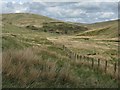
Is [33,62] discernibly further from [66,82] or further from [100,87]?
[100,87]

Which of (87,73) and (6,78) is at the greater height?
(6,78)

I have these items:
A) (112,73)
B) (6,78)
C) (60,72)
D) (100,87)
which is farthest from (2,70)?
(112,73)

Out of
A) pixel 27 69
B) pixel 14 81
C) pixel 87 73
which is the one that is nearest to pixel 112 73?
pixel 87 73

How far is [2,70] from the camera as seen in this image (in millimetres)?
8914

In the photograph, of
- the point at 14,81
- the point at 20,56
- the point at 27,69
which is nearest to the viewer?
the point at 14,81

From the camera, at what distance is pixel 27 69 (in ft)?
33.7

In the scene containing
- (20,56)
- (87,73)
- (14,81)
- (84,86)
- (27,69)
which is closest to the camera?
(14,81)

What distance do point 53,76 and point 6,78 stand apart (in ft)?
5.35

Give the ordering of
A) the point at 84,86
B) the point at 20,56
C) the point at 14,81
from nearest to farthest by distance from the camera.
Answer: the point at 14,81, the point at 84,86, the point at 20,56

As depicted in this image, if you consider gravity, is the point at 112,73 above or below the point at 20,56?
below

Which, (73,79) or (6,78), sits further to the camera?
(73,79)

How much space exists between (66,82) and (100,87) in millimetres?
1078

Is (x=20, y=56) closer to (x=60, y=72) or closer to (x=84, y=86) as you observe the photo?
(x=60, y=72)

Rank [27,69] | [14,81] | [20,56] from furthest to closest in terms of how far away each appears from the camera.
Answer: [20,56] < [27,69] < [14,81]
